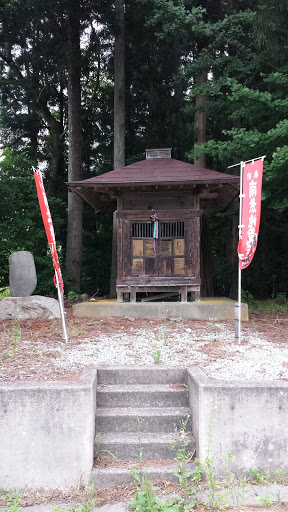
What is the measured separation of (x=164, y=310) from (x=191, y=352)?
3.38 meters

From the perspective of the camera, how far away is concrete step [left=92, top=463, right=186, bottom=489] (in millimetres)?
3857

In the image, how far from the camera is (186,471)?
3.79m

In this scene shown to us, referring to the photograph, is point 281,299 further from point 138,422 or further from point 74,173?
point 138,422

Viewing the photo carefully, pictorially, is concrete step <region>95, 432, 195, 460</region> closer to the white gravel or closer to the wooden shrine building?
the white gravel

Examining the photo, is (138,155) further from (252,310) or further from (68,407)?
(68,407)

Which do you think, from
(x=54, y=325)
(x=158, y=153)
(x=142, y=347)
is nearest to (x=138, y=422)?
(x=142, y=347)

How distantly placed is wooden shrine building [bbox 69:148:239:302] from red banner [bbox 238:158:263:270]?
3.05 m

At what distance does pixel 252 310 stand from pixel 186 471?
303 inches

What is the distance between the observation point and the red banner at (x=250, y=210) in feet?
20.9

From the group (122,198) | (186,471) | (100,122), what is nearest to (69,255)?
(122,198)

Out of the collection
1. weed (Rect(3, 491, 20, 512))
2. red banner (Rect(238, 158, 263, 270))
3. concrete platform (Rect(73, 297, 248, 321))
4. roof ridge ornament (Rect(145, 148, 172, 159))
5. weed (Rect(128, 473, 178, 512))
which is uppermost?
roof ridge ornament (Rect(145, 148, 172, 159))

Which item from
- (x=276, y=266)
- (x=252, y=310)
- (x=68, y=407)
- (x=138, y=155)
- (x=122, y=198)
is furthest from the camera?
(x=138, y=155)

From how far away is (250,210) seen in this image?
21.1 ft

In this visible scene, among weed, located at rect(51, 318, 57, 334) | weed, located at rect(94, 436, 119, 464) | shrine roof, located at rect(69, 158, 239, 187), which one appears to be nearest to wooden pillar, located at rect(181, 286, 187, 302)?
shrine roof, located at rect(69, 158, 239, 187)
